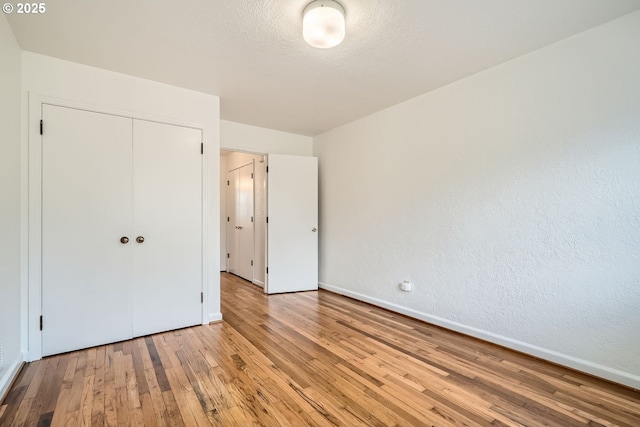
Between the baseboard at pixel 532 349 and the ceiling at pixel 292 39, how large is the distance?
91.9 inches

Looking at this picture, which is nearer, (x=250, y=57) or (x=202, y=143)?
(x=250, y=57)

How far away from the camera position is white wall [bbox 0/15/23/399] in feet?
5.97

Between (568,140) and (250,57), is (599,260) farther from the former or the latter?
(250,57)

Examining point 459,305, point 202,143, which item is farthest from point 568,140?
point 202,143

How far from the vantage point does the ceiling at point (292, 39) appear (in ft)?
5.88

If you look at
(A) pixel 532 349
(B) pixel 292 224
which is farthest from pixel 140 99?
(A) pixel 532 349

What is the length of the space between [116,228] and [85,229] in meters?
0.21

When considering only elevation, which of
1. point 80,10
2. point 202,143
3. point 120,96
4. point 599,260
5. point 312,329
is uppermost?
point 80,10

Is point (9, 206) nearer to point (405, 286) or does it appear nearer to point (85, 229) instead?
point (85, 229)

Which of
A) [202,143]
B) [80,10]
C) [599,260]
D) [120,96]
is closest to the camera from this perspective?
[80,10]

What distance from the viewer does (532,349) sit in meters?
2.27

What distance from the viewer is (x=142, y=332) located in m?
2.65

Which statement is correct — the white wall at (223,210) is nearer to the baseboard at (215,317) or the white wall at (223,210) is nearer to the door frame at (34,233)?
the baseboard at (215,317)

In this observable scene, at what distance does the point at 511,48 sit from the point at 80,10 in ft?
9.87
